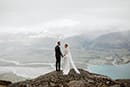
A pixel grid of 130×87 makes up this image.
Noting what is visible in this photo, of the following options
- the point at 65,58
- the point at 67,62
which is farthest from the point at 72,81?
the point at 65,58

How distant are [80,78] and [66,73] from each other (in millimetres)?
2052

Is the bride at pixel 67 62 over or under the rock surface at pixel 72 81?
over

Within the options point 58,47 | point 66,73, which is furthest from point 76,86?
point 58,47

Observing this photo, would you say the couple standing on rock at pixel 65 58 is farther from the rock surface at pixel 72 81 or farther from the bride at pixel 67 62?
the rock surface at pixel 72 81

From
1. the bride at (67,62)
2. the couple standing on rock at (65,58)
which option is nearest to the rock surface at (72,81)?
the bride at (67,62)

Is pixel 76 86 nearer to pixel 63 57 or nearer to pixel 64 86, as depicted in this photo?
pixel 64 86

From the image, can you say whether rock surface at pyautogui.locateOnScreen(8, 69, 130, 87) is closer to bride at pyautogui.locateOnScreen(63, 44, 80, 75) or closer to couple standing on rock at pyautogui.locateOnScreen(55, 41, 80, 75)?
bride at pyautogui.locateOnScreen(63, 44, 80, 75)

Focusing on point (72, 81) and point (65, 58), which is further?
point (65, 58)

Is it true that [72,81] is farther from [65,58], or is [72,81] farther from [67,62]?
[65,58]

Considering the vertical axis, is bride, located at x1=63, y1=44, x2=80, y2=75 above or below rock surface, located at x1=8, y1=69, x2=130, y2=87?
above

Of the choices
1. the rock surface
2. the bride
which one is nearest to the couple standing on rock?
the bride

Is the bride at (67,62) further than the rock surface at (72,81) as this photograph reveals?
Yes

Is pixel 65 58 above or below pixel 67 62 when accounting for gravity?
above

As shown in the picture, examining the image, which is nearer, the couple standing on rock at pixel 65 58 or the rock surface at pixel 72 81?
the rock surface at pixel 72 81
